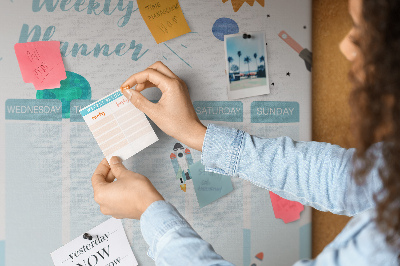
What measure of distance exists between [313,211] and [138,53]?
2.01ft

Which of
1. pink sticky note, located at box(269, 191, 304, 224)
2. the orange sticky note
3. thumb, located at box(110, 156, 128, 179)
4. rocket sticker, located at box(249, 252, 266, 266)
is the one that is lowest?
rocket sticker, located at box(249, 252, 266, 266)

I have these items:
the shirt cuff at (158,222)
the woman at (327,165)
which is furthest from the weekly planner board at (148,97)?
the shirt cuff at (158,222)

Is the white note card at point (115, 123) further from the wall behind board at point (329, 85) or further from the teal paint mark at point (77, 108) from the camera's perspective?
the wall behind board at point (329, 85)

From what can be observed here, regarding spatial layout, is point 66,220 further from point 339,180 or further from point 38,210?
point 339,180

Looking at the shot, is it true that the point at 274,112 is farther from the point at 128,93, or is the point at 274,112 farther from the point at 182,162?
the point at 128,93

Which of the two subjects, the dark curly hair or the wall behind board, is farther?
the wall behind board

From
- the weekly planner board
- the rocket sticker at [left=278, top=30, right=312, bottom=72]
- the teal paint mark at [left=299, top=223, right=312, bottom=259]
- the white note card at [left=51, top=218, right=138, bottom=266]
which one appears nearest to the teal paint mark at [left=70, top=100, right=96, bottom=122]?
the weekly planner board

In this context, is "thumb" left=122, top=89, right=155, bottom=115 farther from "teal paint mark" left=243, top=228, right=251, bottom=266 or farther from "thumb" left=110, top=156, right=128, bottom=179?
"teal paint mark" left=243, top=228, right=251, bottom=266

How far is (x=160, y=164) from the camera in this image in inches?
34.4

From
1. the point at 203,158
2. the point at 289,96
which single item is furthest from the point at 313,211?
the point at 203,158

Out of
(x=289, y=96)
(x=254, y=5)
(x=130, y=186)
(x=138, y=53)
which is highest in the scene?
(x=254, y=5)

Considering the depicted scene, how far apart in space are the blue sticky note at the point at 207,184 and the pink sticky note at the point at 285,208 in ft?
0.40

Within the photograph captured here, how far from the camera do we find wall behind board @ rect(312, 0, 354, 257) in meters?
0.93

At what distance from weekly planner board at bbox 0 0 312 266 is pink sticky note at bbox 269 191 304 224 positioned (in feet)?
0.05
